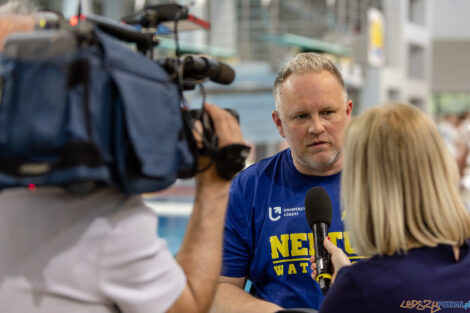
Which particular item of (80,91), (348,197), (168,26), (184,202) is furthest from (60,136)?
(184,202)

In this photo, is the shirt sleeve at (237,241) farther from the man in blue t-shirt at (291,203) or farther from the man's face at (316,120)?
the man's face at (316,120)

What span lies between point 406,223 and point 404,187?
0.28 feet

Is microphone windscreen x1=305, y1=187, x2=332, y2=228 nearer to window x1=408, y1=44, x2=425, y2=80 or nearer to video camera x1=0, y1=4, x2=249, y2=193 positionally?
video camera x1=0, y1=4, x2=249, y2=193

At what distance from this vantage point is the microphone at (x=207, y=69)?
113 centimetres

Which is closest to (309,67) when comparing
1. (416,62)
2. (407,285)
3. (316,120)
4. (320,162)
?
(316,120)

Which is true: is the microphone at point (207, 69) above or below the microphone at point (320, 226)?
above

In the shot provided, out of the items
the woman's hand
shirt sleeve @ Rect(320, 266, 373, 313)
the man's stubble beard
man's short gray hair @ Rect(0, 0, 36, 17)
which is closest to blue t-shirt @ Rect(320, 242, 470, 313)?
shirt sleeve @ Rect(320, 266, 373, 313)

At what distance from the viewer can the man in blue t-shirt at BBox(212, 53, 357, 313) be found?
1.87m

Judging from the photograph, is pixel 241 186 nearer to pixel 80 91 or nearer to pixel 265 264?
pixel 265 264

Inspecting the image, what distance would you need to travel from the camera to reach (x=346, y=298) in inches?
46.4

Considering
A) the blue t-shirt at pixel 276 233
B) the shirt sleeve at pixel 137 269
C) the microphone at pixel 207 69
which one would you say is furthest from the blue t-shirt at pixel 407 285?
the blue t-shirt at pixel 276 233

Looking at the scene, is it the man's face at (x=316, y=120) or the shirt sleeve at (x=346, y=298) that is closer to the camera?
the shirt sleeve at (x=346, y=298)

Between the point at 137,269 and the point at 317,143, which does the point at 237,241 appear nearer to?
the point at 317,143

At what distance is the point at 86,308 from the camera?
96cm
